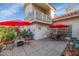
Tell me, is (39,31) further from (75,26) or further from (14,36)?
(75,26)

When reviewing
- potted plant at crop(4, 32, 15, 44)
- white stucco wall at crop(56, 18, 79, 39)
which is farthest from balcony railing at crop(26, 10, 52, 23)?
potted plant at crop(4, 32, 15, 44)

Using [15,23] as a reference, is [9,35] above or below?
below

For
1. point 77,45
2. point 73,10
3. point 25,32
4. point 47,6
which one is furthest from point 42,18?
point 77,45

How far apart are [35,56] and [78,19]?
1.35 meters

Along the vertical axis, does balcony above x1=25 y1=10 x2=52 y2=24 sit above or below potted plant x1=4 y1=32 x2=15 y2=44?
above

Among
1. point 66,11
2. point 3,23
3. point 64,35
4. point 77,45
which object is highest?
point 66,11

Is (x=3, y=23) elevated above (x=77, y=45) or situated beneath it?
elevated above

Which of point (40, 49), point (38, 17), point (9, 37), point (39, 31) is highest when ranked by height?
point (38, 17)

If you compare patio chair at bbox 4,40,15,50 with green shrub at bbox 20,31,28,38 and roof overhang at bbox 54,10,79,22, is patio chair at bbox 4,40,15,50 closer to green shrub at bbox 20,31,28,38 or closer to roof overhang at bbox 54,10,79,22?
green shrub at bbox 20,31,28,38

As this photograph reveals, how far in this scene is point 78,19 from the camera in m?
3.08

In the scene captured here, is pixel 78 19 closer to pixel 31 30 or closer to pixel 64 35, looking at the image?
pixel 64 35

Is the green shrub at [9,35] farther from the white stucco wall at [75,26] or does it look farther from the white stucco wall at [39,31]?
the white stucco wall at [75,26]

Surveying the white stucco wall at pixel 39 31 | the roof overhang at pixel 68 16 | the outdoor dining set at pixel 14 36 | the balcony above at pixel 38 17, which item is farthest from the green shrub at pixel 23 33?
the roof overhang at pixel 68 16

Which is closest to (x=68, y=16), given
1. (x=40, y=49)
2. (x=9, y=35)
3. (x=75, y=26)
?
(x=75, y=26)
